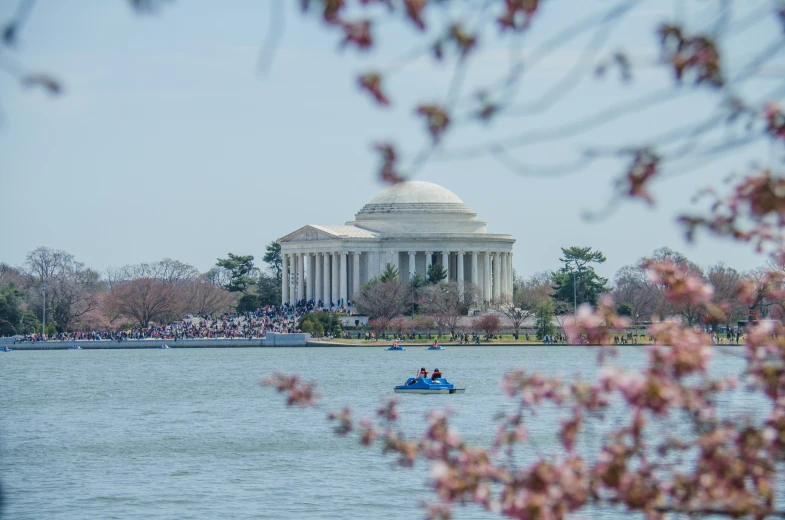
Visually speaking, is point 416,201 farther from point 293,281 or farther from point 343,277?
point 293,281

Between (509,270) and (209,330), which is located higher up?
(509,270)

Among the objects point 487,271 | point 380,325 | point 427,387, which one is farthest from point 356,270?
point 427,387

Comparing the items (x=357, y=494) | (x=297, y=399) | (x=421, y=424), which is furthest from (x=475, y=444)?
(x=297, y=399)

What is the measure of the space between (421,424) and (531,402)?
39.2 m

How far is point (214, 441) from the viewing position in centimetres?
5088

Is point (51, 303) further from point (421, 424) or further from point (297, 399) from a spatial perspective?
point (297, 399)

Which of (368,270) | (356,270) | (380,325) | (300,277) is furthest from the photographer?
(300,277)

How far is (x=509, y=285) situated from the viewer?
6998 inches

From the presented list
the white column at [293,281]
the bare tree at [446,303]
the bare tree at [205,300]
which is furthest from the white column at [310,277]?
the bare tree at [446,303]

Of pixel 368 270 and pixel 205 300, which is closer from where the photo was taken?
pixel 368 270

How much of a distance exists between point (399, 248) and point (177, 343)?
39.6 meters

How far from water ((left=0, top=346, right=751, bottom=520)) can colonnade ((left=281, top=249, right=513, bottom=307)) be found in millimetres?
68975

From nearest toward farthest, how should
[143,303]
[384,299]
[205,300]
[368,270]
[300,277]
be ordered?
1. [384,299]
2. [143,303]
3. [368,270]
4. [300,277]
5. [205,300]

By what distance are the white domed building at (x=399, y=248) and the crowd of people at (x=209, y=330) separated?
16.4m
